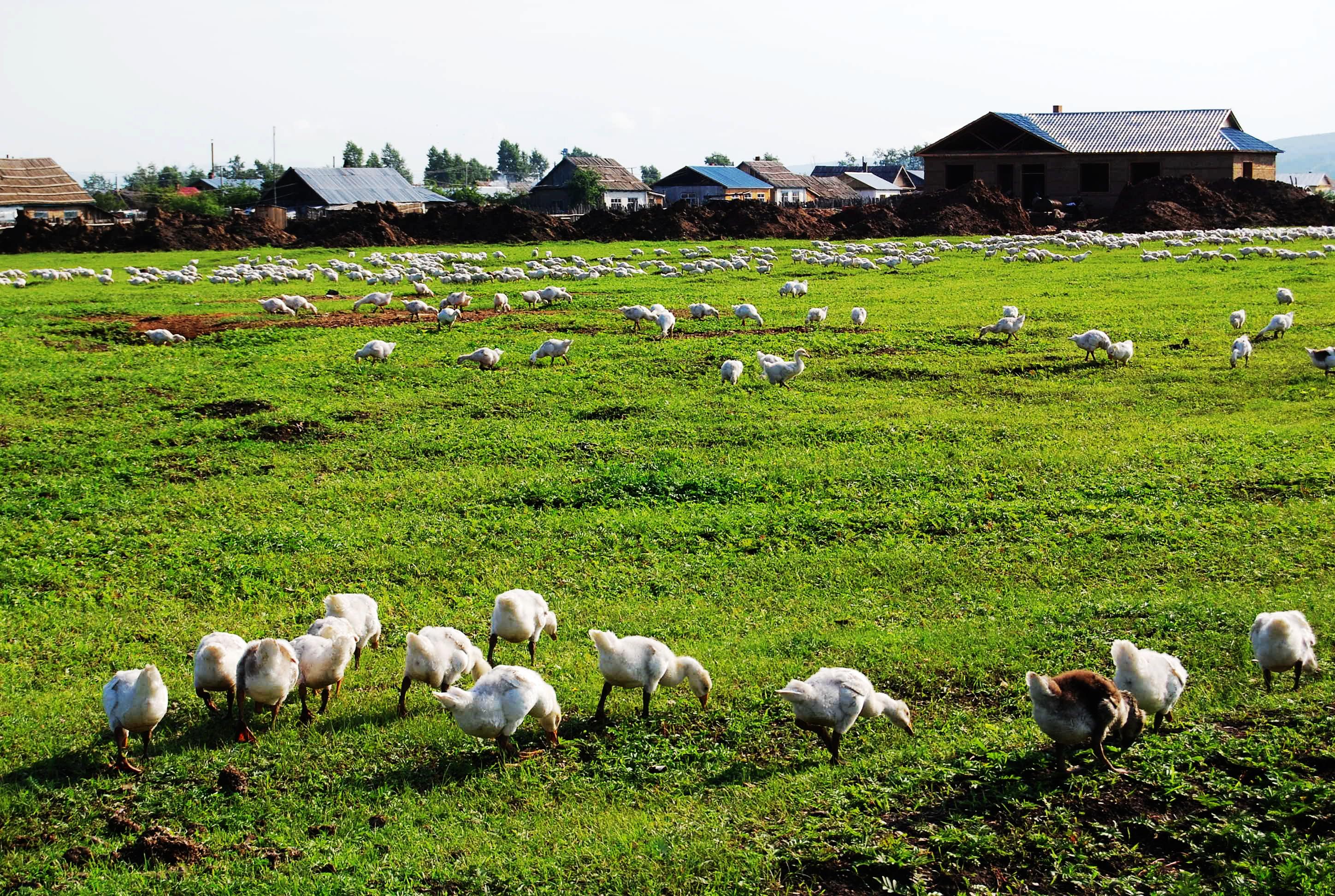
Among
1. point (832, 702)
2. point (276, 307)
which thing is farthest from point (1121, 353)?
point (276, 307)

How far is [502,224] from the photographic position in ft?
185

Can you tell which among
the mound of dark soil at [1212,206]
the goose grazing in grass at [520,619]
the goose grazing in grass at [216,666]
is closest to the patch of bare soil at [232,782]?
the goose grazing in grass at [216,666]

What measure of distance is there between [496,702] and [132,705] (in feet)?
6.93

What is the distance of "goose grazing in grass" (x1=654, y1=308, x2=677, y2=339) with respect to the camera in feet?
70.5

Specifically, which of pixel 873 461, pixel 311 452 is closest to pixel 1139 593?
pixel 873 461

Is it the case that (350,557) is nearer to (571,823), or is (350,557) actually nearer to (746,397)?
(571,823)

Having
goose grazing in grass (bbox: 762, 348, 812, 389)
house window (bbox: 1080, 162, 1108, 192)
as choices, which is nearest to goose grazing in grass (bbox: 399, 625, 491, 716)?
goose grazing in grass (bbox: 762, 348, 812, 389)

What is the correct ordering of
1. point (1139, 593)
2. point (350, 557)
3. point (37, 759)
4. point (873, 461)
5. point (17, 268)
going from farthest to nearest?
point (17, 268) < point (873, 461) < point (350, 557) < point (1139, 593) < point (37, 759)

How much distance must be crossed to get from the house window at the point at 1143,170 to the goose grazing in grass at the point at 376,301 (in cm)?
5504

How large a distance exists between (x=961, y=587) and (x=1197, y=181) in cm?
6056

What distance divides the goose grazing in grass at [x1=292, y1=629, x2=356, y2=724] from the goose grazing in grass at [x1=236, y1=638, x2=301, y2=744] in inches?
4.9

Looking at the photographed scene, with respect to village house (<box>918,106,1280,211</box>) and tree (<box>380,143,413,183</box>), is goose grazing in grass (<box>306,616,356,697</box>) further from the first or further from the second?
tree (<box>380,143,413,183</box>)

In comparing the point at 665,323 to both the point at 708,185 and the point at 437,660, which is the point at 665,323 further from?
the point at 708,185

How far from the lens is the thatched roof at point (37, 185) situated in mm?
68812
